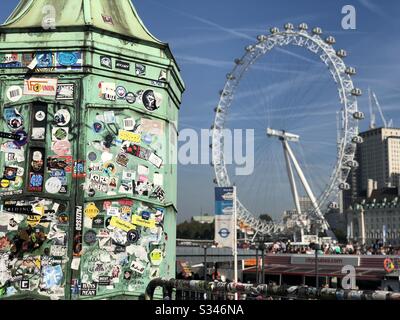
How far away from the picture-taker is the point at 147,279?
1172 centimetres

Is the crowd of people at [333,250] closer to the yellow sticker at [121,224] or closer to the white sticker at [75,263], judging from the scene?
the yellow sticker at [121,224]

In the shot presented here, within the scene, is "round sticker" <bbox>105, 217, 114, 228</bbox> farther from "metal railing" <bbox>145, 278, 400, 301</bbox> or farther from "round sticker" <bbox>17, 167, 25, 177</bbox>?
"round sticker" <bbox>17, 167, 25, 177</bbox>

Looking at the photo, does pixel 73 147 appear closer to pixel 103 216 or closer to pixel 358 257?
pixel 103 216

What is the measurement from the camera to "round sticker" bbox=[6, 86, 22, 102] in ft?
38.0

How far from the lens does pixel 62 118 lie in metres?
11.5

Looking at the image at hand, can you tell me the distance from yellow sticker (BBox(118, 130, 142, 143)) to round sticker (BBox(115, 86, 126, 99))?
75 centimetres

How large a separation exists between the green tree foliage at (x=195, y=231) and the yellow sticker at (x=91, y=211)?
97075 millimetres

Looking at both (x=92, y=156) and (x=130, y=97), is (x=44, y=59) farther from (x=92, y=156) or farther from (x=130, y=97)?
(x=92, y=156)

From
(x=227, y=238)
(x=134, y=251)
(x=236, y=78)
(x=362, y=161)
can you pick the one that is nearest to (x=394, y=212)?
(x=362, y=161)

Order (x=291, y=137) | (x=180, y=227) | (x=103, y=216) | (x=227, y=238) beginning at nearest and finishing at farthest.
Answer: (x=103, y=216) → (x=227, y=238) → (x=291, y=137) → (x=180, y=227)

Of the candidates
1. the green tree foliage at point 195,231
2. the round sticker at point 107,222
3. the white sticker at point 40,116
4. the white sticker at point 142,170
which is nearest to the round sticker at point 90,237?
the round sticker at point 107,222

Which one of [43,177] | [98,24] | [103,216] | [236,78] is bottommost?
[103,216]

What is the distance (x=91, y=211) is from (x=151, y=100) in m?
2.73
